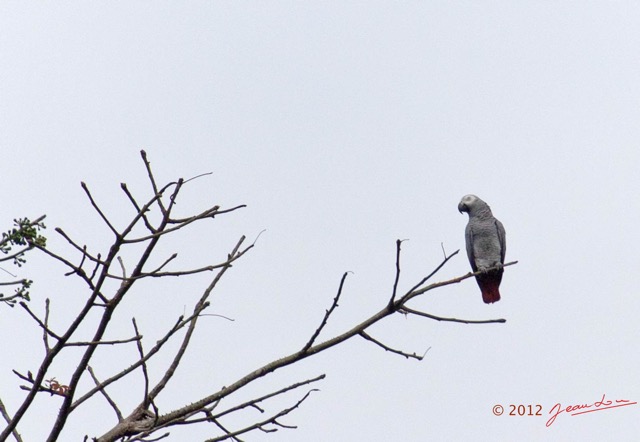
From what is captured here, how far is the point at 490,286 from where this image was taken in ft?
28.7

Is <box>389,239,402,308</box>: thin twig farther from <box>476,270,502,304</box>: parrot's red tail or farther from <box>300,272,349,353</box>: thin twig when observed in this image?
<box>476,270,502,304</box>: parrot's red tail

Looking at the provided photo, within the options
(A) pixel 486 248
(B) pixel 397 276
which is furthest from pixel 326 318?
(A) pixel 486 248

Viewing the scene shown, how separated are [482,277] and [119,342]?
6746mm

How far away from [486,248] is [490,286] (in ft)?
1.53

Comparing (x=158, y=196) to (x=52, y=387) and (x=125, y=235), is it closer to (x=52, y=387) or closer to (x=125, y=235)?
(x=125, y=235)

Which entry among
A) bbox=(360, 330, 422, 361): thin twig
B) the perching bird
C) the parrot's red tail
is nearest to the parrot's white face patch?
the perching bird

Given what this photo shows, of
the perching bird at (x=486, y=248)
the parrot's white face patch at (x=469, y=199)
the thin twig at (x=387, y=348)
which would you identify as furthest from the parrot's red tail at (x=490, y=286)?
the thin twig at (x=387, y=348)

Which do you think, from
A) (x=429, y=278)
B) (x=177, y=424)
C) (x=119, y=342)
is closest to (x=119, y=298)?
(x=119, y=342)

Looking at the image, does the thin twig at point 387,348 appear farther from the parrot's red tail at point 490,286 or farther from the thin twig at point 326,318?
the parrot's red tail at point 490,286

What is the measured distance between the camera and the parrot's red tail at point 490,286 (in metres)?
8.69

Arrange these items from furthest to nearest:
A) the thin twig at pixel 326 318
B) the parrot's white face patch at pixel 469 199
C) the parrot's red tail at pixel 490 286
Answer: the parrot's white face patch at pixel 469 199
the parrot's red tail at pixel 490 286
the thin twig at pixel 326 318

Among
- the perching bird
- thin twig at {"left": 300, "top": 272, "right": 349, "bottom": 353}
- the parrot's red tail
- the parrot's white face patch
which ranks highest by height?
the parrot's white face patch

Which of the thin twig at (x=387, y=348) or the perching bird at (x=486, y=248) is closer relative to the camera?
the thin twig at (x=387, y=348)

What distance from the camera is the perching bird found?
8.70 metres
